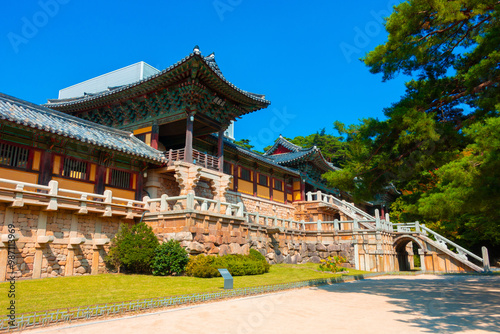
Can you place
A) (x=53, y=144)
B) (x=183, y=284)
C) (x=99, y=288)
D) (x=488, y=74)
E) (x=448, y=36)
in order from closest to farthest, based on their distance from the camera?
(x=488, y=74) < (x=448, y=36) < (x=99, y=288) < (x=183, y=284) < (x=53, y=144)

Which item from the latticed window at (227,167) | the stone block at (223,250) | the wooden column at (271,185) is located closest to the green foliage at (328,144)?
the wooden column at (271,185)

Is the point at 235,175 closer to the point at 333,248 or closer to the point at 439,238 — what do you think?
the point at 333,248

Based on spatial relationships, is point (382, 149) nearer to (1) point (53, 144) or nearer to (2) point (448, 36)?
(2) point (448, 36)

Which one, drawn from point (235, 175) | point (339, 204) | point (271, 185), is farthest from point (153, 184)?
point (339, 204)

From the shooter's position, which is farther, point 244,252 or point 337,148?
point 337,148

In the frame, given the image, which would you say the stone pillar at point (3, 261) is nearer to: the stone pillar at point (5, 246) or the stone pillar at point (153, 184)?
the stone pillar at point (5, 246)

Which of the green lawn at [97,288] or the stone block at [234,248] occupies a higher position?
the stone block at [234,248]

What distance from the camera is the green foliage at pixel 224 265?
574 inches

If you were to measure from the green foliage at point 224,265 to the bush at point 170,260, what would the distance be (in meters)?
0.34

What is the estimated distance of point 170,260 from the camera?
14.9 meters

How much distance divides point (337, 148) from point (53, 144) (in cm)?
4586

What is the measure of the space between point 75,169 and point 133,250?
188 inches

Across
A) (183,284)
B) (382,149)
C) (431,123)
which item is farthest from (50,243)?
(431,123)

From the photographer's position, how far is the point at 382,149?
1153cm
